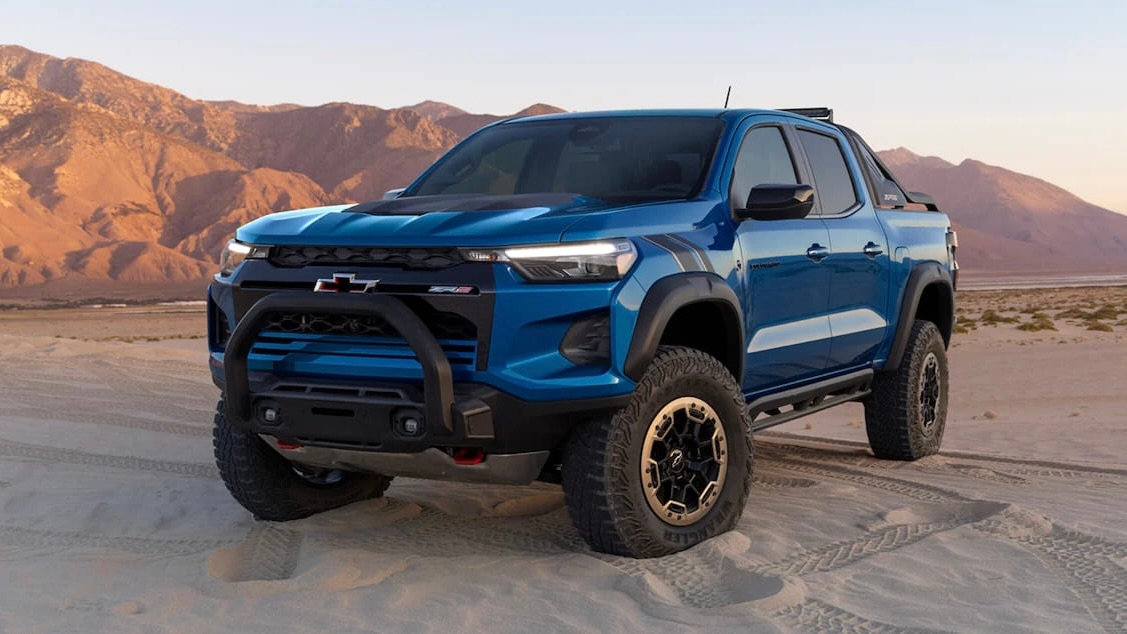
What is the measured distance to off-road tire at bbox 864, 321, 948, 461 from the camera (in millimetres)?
7773

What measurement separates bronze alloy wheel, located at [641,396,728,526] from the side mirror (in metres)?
0.94

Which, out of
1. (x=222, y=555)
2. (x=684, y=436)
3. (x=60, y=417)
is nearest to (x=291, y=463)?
(x=222, y=555)

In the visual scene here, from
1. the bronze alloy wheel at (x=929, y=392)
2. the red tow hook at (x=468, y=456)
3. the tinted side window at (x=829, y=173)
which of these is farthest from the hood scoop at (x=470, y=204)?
the bronze alloy wheel at (x=929, y=392)

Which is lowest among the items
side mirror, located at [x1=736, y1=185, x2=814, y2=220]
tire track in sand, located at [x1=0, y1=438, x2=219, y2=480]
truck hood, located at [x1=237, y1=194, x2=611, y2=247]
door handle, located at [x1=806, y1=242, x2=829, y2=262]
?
tire track in sand, located at [x1=0, y1=438, x2=219, y2=480]

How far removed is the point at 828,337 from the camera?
6.53 meters

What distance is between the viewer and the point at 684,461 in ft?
17.5

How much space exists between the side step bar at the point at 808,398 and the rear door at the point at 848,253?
10cm

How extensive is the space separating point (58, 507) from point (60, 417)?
12.0ft

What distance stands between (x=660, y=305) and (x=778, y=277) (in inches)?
47.6

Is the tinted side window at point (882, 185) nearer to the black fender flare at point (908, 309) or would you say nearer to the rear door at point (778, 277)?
the black fender flare at point (908, 309)

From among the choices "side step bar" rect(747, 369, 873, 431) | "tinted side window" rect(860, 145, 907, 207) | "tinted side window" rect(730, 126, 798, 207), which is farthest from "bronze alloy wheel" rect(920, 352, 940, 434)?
"tinted side window" rect(730, 126, 798, 207)

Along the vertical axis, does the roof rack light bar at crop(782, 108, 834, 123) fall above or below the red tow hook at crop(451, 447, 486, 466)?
above

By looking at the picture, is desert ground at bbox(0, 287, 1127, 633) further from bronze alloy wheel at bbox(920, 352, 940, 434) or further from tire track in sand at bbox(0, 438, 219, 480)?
bronze alloy wheel at bbox(920, 352, 940, 434)

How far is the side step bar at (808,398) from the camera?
6152 millimetres
